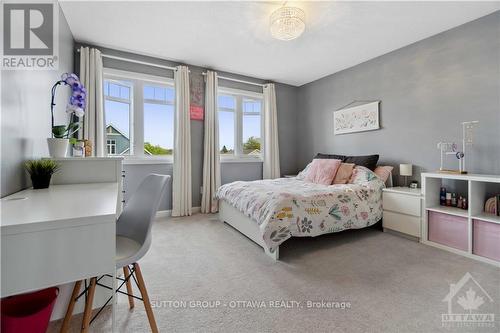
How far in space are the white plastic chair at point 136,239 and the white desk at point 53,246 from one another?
1.46 feet

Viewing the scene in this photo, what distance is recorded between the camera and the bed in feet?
6.93

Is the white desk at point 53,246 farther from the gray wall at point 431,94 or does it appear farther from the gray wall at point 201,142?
the gray wall at point 431,94

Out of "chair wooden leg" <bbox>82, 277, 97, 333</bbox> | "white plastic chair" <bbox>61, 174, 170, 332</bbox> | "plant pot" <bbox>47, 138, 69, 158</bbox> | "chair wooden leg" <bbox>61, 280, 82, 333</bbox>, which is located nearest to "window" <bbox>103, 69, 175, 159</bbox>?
"plant pot" <bbox>47, 138, 69, 158</bbox>

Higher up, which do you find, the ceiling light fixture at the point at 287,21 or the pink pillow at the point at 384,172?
the ceiling light fixture at the point at 287,21

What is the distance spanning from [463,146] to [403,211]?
0.94m

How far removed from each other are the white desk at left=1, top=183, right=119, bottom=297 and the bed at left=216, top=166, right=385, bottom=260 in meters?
1.52

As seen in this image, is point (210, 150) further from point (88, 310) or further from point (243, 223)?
point (88, 310)

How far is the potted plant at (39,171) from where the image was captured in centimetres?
136

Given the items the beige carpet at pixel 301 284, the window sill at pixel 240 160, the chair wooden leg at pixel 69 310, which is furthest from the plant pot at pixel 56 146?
the window sill at pixel 240 160

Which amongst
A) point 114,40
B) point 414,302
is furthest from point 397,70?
point 114,40

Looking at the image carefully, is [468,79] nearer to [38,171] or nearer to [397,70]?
[397,70]

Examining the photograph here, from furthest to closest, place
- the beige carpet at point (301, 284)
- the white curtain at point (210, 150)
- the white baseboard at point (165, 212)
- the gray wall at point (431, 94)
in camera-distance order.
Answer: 1. the white curtain at point (210, 150)
2. the white baseboard at point (165, 212)
3. the gray wall at point (431, 94)
4. the beige carpet at point (301, 284)

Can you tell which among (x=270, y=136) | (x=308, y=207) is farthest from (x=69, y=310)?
(x=270, y=136)

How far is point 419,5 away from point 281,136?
298 centimetres
